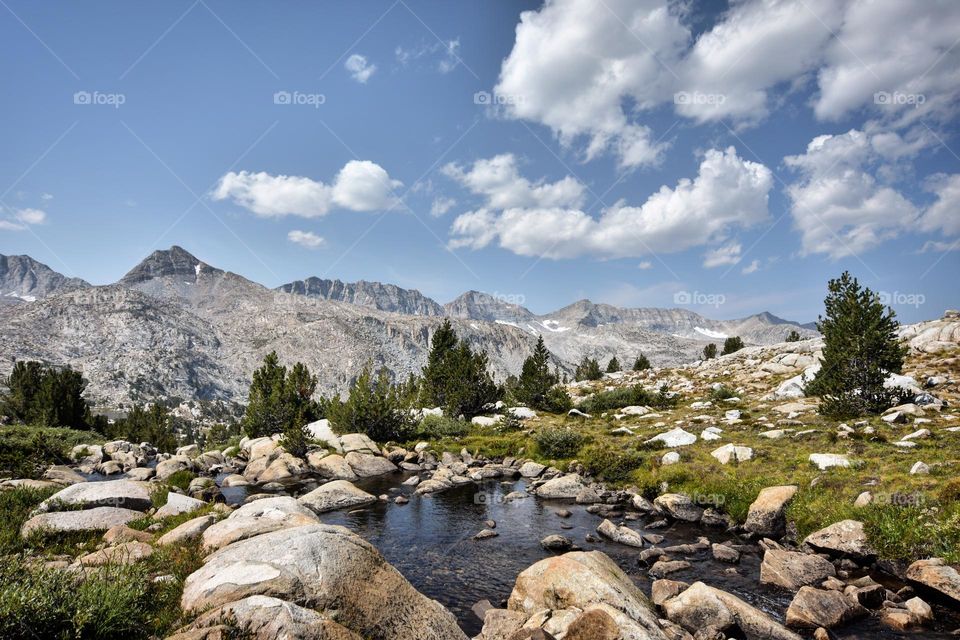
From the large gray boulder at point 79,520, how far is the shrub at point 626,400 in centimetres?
5269

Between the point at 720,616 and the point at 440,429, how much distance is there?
43.2 meters

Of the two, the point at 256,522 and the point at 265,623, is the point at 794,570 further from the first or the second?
the point at 256,522

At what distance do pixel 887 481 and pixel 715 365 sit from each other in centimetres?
8020

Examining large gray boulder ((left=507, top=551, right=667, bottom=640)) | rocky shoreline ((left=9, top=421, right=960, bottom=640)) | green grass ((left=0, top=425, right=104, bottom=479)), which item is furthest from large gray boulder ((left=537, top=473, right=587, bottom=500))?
green grass ((left=0, top=425, right=104, bottom=479))

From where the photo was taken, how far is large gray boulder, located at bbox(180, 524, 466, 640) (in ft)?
32.7

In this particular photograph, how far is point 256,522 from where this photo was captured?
49.1 ft

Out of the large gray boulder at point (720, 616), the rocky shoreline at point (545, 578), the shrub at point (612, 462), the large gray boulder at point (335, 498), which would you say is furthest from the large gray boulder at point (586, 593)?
the large gray boulder at point (335, 498)

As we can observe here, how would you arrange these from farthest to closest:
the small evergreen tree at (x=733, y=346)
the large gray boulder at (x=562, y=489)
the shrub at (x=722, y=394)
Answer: the small evergreen tree at (x=733, y=346) → the shrub at (x=722, y=394) → the large gray boulder at (x=562, y=489)

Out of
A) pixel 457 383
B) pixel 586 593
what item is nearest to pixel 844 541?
pixel 586 593

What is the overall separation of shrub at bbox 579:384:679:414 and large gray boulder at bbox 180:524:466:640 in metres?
52.1

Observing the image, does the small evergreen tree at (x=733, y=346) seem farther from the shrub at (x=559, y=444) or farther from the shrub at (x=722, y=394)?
the shrub at (x=559, y=444)

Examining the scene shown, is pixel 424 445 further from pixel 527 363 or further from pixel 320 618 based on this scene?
pixel 320 618

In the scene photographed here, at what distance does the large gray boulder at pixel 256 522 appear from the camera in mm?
14078

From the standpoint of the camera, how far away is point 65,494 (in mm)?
18781
